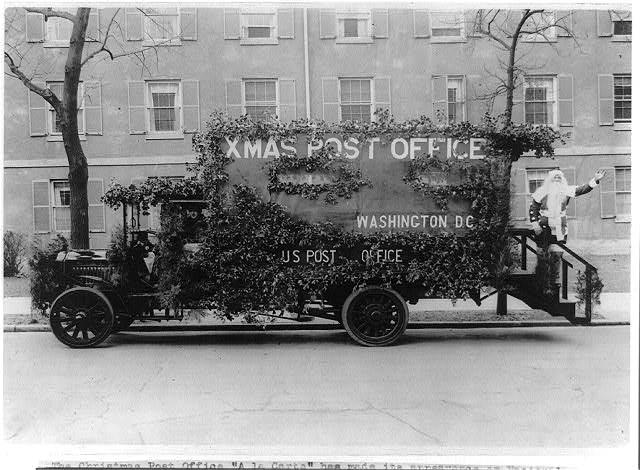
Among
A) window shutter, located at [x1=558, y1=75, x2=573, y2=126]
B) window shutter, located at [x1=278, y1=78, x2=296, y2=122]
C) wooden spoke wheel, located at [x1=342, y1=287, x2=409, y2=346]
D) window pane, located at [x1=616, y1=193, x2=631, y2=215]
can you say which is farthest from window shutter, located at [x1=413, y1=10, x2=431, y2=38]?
wooden spoke wheel, located at [x1=342, y1=287, x2=409, y2=346]

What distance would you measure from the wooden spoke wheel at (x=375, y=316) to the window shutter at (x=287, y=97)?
10.8 ft

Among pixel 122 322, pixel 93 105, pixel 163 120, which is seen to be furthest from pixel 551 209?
pixel 93 105

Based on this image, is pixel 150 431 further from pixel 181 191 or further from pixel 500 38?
pixel 500 38

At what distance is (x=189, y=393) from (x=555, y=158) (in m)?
6.11

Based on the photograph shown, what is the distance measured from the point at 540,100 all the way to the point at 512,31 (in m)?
1.23

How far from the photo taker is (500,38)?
26.0 feet

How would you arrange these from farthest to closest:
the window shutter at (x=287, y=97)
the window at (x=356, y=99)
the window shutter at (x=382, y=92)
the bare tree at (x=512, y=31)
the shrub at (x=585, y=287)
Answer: the window shutter at (x=287, y=97), the window at (x=356, y=99), the window shutter at (x=382, y=92), the shrub at (x=585, y=287), the bare tree at (x=512, y=31)

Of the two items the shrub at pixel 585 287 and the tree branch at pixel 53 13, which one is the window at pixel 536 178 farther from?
the tree branch at pixel 53 13

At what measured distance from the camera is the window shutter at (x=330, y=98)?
8727mm

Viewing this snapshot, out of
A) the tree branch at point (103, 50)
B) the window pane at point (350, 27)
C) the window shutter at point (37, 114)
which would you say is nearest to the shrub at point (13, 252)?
the window shutter at point (37, 114)

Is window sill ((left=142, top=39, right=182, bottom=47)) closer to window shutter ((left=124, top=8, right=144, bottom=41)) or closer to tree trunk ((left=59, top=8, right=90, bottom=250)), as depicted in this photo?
window shutter ((left=124, top=8, right=144, bottom=41))

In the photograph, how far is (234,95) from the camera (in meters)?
9.42

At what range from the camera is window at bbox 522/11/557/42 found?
700 cm

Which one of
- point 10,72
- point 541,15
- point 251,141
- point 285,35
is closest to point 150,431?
point 251,141
